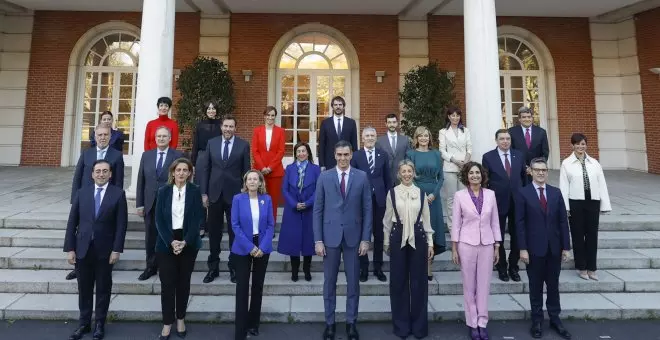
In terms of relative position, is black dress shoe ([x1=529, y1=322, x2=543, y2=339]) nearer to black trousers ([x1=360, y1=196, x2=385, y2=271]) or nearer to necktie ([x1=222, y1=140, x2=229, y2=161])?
black trousers ([x1=360, y1=196, x2=385, y2=271])

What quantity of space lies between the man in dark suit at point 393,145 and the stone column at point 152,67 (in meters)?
3.60

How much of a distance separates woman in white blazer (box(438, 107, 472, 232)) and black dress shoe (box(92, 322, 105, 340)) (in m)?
3.97

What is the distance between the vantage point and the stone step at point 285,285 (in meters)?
3.93

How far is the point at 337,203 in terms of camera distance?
331cm

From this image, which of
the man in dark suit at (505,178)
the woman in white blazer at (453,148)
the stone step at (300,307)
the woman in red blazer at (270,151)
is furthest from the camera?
the woman in white blazer at (453,148)

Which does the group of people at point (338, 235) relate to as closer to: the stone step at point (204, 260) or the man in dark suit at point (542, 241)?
the man in dark suit at point (542, 241)

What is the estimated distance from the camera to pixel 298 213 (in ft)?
13.2

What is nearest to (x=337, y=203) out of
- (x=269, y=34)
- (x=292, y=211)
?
(x=292, y=211)

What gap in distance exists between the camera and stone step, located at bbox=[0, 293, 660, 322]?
355 centimetres

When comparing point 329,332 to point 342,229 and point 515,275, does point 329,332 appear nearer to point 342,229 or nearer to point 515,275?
point 342,229

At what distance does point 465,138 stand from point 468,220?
5.63 feet

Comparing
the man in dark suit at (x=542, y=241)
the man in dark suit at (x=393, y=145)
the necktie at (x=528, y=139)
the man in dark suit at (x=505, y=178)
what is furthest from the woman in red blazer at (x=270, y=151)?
the necktie at (x=528, y=139)

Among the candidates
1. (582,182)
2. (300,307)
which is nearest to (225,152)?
(300,307)

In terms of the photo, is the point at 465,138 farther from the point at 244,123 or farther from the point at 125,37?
the point at 125,37
